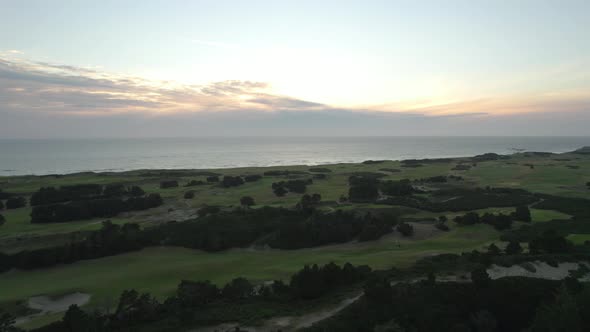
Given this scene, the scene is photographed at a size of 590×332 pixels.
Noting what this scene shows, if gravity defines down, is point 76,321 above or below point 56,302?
above

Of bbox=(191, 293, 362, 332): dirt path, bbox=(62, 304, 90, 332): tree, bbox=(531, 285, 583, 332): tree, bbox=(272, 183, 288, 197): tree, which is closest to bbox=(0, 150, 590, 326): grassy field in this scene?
bbox=(272, 183, 288, 197): tree

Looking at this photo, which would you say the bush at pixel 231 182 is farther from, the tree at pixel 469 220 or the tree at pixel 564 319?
the tree at pixel 564 319

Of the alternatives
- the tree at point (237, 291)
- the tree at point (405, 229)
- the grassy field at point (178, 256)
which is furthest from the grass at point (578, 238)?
the tree at point (237, 291)

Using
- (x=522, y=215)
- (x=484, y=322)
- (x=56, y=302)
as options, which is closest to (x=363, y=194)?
(x=522, y=215)

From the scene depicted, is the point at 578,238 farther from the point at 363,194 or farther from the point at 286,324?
the point at 363,194

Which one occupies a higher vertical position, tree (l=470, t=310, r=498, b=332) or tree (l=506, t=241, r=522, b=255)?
tree (l=506, t=241, r=522, b=255)

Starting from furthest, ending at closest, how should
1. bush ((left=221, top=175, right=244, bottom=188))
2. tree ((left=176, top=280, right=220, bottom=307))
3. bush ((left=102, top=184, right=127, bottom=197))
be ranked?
bush ((left=221, top=175, right=244, bottom=188)), bush ((left=102, top=184, right=127, bottom=197)), tree ((left=176, top=280, right=220, bottom=307))

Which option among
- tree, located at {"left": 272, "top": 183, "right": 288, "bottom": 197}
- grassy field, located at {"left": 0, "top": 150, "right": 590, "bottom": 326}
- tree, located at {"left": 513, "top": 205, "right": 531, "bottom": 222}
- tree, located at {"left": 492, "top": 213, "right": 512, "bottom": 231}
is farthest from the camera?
tree, located at {"left": 272, "top": 183, "right": 288, "bottom": 197}

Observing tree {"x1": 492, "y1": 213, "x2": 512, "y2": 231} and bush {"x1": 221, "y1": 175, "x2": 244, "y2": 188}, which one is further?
bush {"x1": 221, "y1": 175, "x2": 244, "y2": 188}

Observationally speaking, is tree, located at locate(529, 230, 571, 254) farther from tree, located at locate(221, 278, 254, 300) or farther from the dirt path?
tree, located at locate(221, 278, 254, 300)
